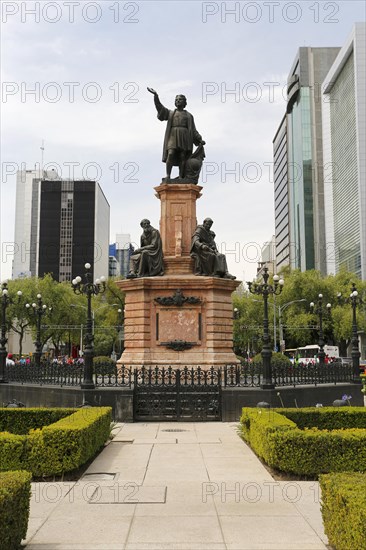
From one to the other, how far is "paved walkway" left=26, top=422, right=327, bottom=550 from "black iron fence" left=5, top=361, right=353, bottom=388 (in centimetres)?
688

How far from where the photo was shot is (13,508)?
263 inches

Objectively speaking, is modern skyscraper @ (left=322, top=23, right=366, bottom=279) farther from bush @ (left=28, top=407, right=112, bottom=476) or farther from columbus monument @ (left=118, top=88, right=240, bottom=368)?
bush @ (left=28, top=407, right=112, bottom=476)

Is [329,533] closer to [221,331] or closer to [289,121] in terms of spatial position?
[221,331]

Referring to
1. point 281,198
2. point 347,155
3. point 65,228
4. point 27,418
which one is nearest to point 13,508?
point 27,418

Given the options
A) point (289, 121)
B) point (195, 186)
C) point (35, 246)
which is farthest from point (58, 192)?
point (195, 186)

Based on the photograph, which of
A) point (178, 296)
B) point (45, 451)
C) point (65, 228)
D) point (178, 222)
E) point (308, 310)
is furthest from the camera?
point (65, 228)

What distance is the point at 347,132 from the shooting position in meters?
112

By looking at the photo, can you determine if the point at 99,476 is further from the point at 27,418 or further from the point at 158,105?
the point at 158,105

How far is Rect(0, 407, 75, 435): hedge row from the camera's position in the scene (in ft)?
50.6

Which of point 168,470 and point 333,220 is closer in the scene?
point 168,470

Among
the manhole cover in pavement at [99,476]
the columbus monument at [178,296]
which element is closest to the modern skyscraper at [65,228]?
the columbus monument at [178,296]

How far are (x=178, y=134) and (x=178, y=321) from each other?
28.4 feet

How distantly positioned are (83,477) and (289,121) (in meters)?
154

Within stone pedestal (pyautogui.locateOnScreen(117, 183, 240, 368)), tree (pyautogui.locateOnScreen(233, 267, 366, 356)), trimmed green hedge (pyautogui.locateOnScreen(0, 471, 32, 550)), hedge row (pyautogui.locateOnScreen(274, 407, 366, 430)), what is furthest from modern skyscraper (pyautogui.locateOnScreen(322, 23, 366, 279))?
trimmed green hedge (pyautogui.locateOnScreen(0, 471, 32, 550))
